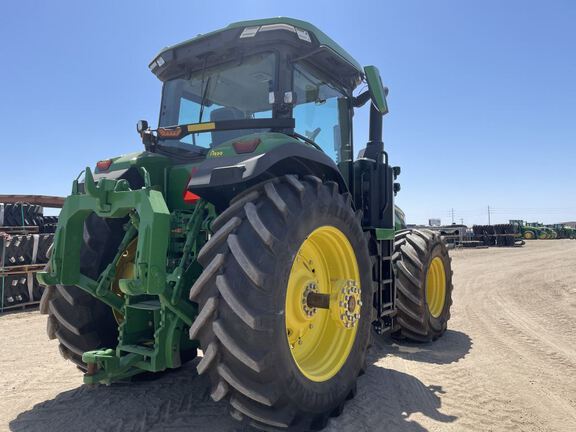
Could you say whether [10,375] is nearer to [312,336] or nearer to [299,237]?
[312,336]

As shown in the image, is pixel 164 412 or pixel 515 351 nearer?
pixel 164 412

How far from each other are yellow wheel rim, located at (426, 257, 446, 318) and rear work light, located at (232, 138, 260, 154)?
3.84m

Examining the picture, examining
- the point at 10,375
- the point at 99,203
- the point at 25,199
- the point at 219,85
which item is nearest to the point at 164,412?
the point at 99,203

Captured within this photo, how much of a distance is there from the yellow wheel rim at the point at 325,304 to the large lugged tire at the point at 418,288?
5.96 feet

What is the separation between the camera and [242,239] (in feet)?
7.58

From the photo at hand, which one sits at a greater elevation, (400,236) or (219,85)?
(219,85)

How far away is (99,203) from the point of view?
2662 mm

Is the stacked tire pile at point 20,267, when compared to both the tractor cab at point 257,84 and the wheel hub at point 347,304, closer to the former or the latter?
the tractor cab at point 257,84

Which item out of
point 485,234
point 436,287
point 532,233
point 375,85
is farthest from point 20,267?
point 532,233

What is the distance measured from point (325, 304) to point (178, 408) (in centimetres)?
131

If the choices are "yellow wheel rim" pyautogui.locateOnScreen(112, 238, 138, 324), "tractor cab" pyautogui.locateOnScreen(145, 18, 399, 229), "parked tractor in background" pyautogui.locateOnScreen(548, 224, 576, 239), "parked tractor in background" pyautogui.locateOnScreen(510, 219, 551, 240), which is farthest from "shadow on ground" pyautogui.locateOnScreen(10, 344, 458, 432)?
"parked tractor in background" pyautogui.locateOnScreen(548, 224, 576, 239)

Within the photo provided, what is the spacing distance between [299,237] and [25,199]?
12.5 m

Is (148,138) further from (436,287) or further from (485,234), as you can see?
(485,234)

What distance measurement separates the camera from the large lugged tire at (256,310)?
2191 mm
